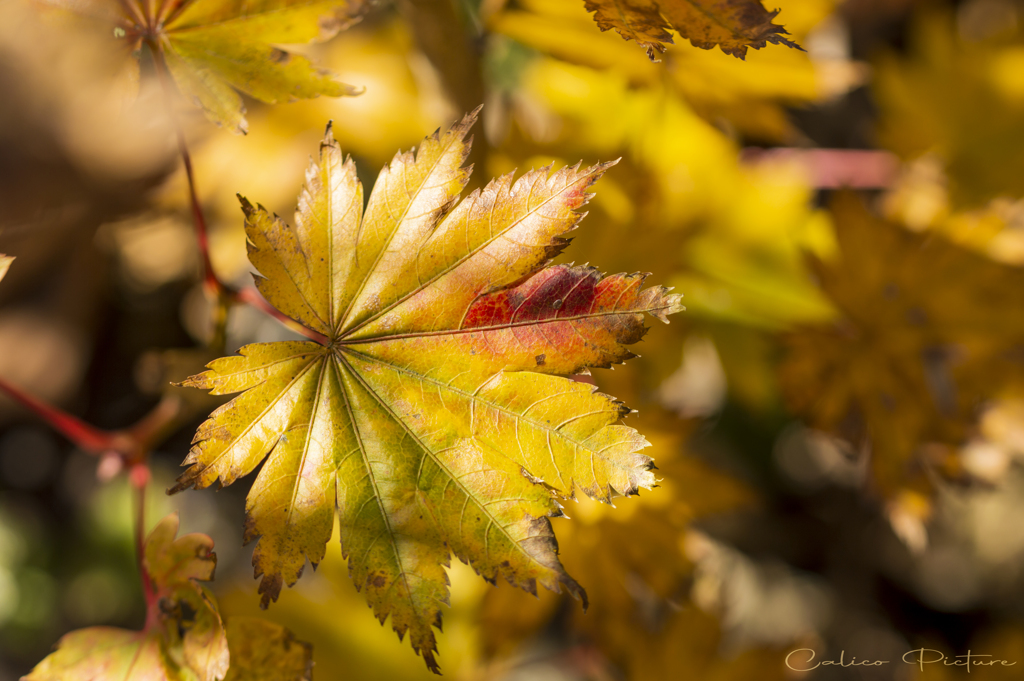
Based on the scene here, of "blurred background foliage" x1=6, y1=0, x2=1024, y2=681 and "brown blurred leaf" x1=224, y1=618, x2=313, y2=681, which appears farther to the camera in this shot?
"blurred background foliage" x1=6, y1=0, x2=1024, y2=681

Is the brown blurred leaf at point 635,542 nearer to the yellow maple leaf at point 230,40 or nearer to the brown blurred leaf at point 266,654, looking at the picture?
the brown blurred leaf at point 266,654

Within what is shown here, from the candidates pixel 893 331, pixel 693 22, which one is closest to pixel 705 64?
pixel 693 22

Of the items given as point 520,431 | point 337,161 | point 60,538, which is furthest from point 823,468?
point 60,538

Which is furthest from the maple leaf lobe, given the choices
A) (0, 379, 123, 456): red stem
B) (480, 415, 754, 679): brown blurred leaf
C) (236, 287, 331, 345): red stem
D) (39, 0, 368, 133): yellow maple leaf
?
(0, 379, 123, 456): red stem

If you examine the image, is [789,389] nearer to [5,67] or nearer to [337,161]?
[337,161]

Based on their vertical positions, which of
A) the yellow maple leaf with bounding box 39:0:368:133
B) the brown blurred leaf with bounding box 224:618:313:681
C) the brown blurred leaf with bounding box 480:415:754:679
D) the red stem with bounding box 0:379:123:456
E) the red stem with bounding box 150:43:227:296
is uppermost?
the yellow maple leaf with bounding box 39:0:368:133

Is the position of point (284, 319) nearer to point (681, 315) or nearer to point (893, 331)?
point (681, 315)

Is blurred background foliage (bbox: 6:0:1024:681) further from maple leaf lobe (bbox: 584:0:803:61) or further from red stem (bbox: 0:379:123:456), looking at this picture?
maple leaf lobe (bbox: 584:0:803:61)

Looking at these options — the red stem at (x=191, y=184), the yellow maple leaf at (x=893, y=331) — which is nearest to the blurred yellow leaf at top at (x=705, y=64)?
the yellow maple leaf at (x=893, y=331)
